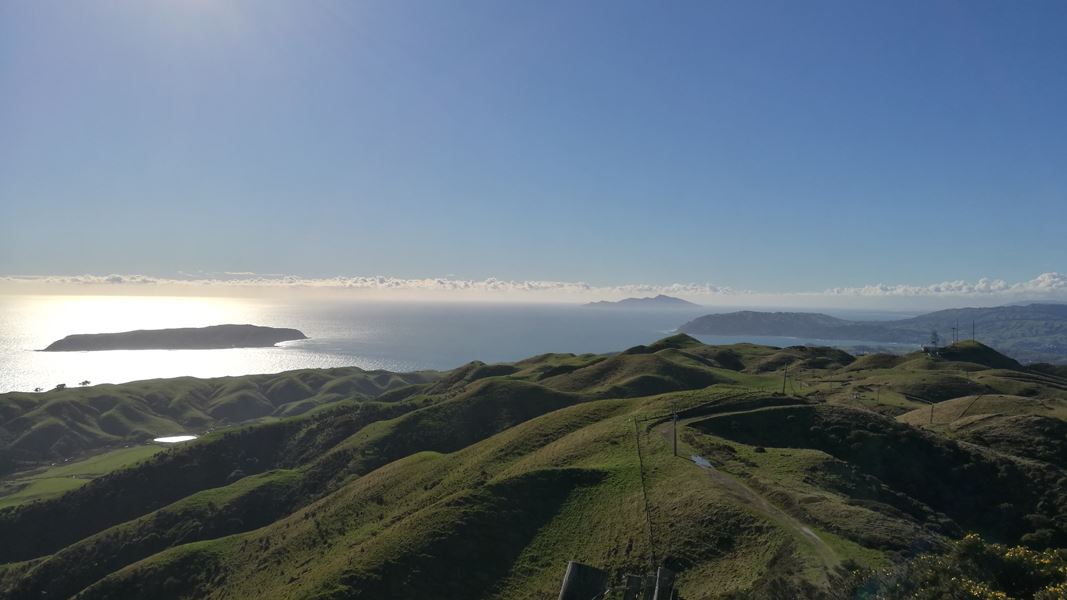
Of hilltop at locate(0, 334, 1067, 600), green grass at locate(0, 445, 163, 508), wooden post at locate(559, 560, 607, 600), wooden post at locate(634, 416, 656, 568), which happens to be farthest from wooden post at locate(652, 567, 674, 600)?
green grass at locate(0, 445, 163, 508)

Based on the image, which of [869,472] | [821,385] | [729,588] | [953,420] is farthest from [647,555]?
[821,385]

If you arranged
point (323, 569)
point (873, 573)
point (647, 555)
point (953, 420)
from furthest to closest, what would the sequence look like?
point (953, 420), point (323, 569), point (647, 555), point (873, 573)

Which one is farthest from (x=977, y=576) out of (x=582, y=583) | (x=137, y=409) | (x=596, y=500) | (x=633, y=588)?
(x=137, y=409)

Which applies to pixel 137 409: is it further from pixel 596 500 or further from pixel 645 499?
pixel 645 499

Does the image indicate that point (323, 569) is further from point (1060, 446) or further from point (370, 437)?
point (1060, 446)

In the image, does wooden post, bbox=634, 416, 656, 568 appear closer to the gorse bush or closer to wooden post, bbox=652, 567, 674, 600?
wooden post, bbox=652, 567, 674, 600

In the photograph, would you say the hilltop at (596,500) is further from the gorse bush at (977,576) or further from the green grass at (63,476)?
the green grass at (63,476)
